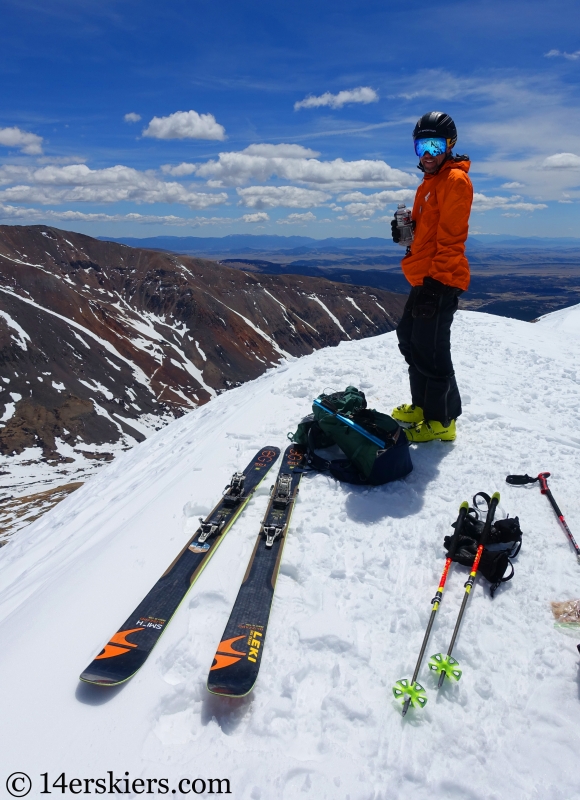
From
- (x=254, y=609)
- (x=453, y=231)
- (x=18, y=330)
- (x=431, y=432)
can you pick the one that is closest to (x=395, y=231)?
(x=453, y=231)

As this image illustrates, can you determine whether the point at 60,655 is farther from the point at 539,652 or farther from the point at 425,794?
the point at 539,652

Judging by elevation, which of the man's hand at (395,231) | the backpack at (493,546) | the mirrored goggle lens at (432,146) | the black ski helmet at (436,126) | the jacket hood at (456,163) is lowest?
the backpack at (493,546)

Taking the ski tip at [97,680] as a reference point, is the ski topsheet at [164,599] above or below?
below

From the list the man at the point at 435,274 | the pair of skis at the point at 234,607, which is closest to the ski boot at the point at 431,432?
the man at the point at 435,274

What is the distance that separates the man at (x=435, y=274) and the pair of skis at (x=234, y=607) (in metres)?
3.00

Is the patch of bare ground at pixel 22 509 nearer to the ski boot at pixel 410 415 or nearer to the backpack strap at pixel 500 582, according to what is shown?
the ski boot at pixel 410 415

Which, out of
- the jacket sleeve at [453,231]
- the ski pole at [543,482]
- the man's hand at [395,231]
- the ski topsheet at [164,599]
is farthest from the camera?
the man's hand at [395,231]

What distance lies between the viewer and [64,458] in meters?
84.8

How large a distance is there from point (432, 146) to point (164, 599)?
22.9ft

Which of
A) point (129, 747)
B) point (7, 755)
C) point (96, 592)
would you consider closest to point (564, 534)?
point (129, 747)

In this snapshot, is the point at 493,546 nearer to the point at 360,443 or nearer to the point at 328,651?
the point at 360,443

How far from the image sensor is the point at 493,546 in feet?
17.0

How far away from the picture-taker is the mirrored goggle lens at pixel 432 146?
6480mm

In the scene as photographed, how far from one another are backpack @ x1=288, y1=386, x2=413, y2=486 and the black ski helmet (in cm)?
408
